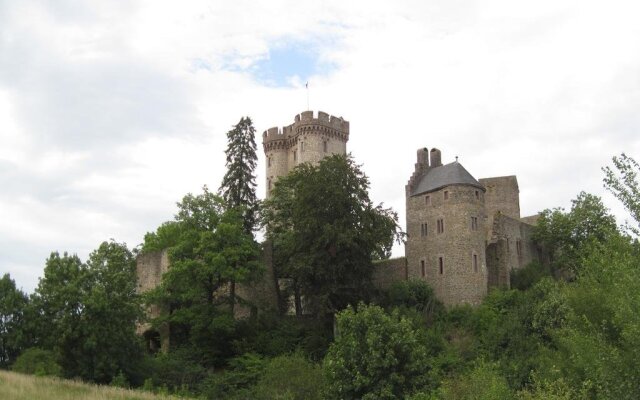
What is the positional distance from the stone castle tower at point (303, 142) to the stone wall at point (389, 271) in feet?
56.8

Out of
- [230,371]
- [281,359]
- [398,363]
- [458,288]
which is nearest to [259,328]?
[230,371]

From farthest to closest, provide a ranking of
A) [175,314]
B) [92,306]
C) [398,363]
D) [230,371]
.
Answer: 1. [175,314]
2. [230,371]
3. [92,306]
4. [398,363]

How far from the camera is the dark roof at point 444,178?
4778 centimetres

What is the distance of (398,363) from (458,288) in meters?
15.3

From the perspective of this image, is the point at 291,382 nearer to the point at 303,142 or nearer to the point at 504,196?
the point at 504,196

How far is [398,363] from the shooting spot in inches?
1230

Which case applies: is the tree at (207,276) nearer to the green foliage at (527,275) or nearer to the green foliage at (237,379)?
the green foliage at (237,379)

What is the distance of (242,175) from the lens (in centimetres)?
5131

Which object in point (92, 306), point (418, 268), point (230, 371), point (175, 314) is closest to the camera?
point (92, 306)

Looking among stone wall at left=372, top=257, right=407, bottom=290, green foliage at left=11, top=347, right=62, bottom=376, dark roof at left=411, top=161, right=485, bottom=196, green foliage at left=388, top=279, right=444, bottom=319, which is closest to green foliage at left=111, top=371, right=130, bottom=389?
green foliage at left=11, top=347, right=62, bottom=376

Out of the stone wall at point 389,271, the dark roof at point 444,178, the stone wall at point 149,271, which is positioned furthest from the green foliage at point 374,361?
the stone wall at point 149,271

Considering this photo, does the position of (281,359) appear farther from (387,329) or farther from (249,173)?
(249,173)

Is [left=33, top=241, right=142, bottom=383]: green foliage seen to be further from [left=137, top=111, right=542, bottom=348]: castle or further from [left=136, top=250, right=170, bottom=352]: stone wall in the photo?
[left=136, top=250, right=170, bottom=352]: stone wall

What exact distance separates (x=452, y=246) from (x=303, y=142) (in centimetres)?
2244
